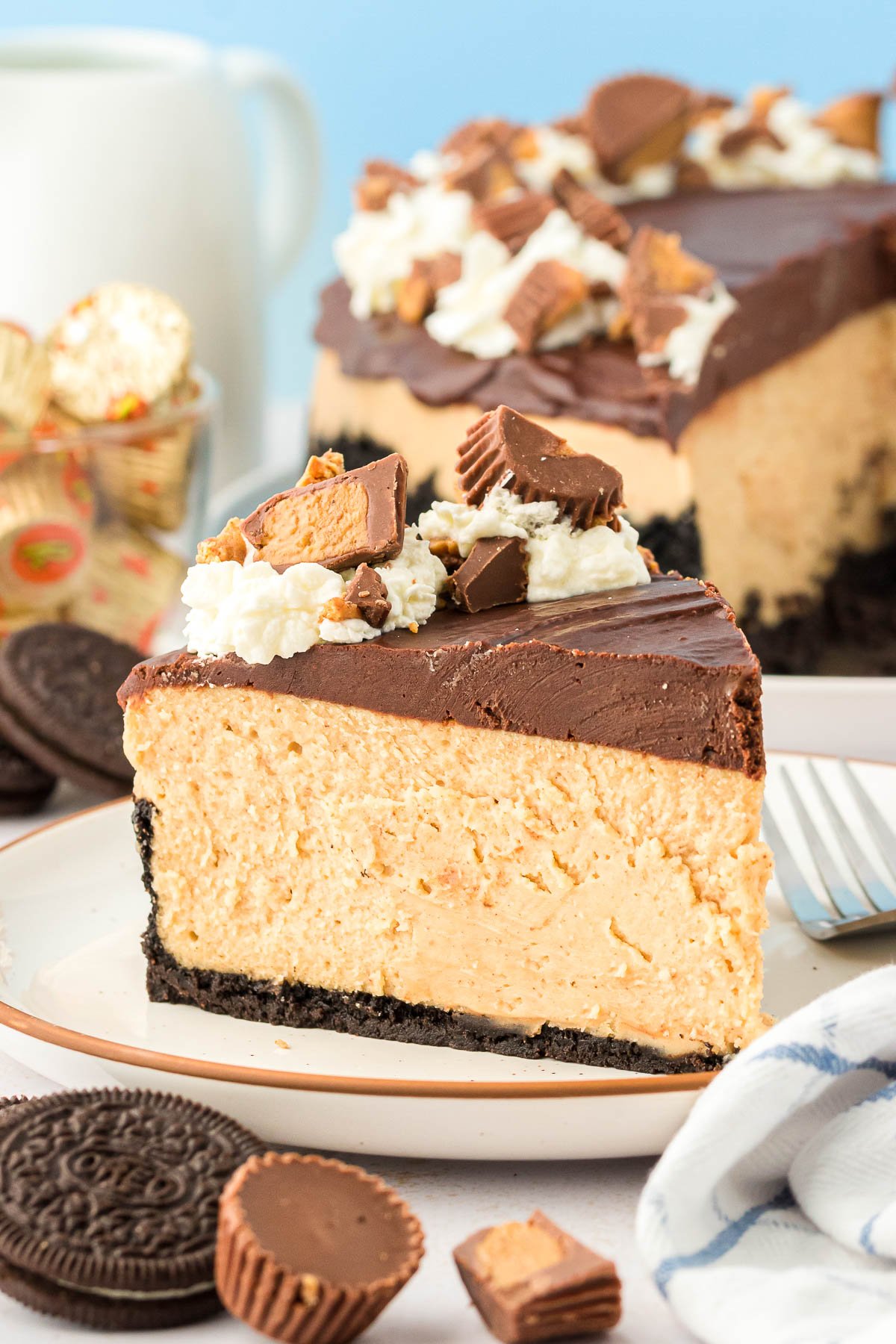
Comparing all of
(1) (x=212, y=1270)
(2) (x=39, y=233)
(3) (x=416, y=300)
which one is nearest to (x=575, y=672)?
(1) (x=212, y=1270)

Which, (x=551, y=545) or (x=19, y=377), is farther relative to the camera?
(x=19, y=377)

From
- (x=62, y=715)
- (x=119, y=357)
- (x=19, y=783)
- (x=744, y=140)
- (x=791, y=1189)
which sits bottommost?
(x=19, y=783)

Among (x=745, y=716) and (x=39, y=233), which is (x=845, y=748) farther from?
(x=39, y=233)

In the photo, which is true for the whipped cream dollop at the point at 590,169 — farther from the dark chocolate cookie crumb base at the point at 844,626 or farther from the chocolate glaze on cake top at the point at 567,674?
the chocolate glaze on cake top at the point at 567,674

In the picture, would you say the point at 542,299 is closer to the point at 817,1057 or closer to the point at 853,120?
the point at 853,120

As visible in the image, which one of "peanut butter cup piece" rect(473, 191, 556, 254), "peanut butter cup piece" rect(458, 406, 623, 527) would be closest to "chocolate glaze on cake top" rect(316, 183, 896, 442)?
"peanut butter cup piece" rect(473, 191, 556, 254)

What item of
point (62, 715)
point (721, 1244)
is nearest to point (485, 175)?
point (62, 715)
